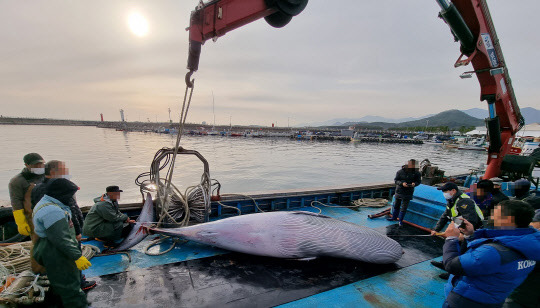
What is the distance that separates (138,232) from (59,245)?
6.95 feet

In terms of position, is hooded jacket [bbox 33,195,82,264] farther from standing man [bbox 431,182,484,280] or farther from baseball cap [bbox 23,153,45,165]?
standing man [bbox 431,182,484,280]

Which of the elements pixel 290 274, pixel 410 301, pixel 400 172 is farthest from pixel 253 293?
pixel 400 172

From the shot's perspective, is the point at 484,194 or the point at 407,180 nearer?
the point at 484,194

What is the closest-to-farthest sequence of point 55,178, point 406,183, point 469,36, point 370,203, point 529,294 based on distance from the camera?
point 529,294 < point 55,178 < point 406,183 < point 469,36 < point 370,203

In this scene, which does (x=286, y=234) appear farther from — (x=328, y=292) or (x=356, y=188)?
(x=356, y=188)

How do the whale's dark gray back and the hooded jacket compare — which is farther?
the whale's dark gray back

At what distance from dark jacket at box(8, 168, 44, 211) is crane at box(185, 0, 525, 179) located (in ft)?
9.61

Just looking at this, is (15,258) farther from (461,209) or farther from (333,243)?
(461,209)

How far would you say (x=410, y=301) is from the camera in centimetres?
328

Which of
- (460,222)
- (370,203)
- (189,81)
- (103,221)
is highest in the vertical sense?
(189,81)

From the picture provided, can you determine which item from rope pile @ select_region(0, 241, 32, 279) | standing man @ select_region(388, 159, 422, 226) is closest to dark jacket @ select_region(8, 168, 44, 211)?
rope pile @ select_region(0, 241, 32, 279)

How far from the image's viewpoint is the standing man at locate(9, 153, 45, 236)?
3.48 meters

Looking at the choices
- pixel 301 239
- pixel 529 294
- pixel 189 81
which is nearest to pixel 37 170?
pixel 189 81

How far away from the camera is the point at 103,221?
13.6 feet
